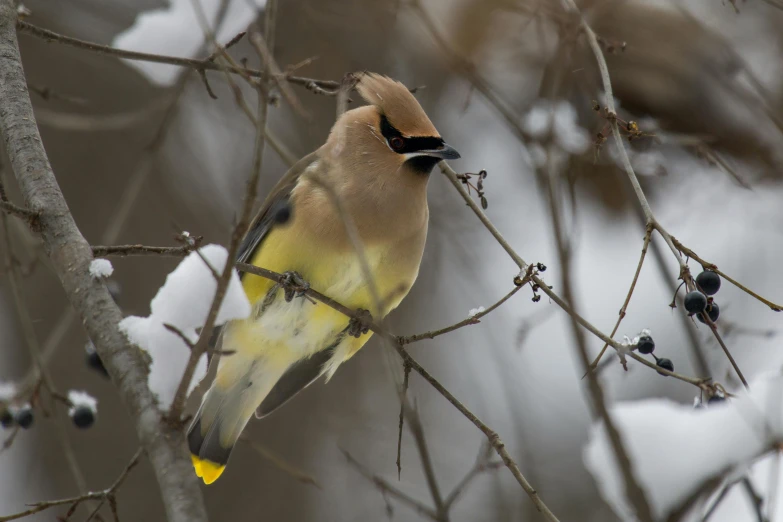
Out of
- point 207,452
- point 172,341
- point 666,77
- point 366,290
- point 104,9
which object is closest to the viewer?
point 172,341

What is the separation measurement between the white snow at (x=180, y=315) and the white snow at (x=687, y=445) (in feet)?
3.94

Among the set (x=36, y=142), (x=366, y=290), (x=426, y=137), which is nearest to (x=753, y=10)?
(x=426, y=137)

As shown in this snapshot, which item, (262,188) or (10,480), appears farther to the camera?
(262,188)

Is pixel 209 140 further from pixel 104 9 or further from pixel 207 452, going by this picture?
pixel 207 452

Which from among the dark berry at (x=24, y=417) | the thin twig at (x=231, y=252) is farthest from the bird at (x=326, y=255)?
the thin twig at (x=231, y=252)

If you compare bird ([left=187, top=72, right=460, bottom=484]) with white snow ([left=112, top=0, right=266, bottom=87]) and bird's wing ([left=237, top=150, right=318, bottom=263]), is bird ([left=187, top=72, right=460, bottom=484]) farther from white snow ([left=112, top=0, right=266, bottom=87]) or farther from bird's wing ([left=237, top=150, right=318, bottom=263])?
white snow ([left=112, top=0, right=266, bottom=87])

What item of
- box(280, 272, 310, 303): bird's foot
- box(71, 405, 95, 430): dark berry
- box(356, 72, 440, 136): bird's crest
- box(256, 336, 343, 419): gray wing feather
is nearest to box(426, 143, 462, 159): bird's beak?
box(356, 72, 440, 136): bird's crest

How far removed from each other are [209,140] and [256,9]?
11.2 ft

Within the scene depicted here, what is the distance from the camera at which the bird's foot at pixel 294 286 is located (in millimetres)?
3270

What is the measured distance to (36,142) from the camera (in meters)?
2.56

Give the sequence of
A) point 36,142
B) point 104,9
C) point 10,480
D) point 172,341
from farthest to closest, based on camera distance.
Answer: point 10,480 < point 104,9 < point 36,142 < point 172,341

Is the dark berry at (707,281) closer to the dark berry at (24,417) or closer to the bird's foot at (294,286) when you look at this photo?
→ the bird's foot at (294,286)

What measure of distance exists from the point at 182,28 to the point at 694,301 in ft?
7.02

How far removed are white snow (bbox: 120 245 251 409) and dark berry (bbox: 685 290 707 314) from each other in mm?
1145
